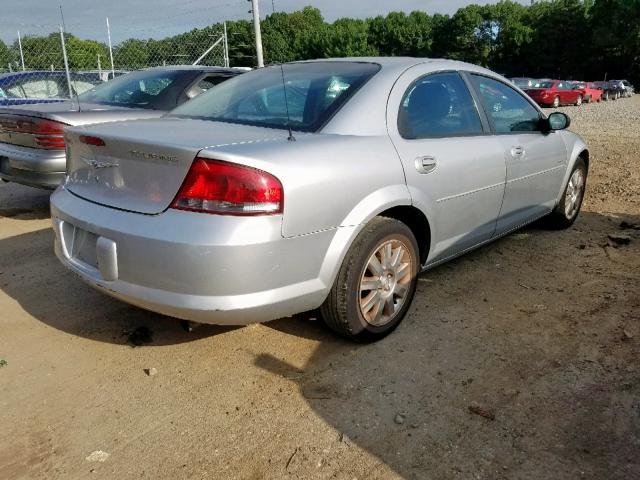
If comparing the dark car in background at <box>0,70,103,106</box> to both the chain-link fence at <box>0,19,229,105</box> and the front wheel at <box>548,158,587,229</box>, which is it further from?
the front wheel at <box>548,158,587,229</box>

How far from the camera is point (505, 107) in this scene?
4.21 m

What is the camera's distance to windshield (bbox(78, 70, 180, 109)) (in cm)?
600

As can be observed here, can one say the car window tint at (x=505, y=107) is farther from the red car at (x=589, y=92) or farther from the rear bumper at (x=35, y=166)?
the red car at (x=589, y=92)

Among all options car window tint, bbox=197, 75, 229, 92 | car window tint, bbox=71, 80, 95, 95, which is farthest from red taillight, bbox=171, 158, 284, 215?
car window tint, bbox=71, 80, 95, 95

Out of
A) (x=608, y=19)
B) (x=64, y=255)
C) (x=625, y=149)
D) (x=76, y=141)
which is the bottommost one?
(x=625, y=149)

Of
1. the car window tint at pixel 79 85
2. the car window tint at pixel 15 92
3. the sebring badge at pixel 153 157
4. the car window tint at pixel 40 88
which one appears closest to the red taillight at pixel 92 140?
the sebring badge at pixel 153 157

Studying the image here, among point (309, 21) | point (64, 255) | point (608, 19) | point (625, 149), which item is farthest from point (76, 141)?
point (309, 21)

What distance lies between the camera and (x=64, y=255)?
3.01 metres

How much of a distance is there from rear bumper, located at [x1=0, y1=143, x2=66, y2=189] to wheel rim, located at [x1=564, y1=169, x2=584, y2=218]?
4655 millimetres

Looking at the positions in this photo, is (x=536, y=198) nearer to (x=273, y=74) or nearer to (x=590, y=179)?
(x=273, y=74)

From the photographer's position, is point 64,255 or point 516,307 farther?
point 516,307

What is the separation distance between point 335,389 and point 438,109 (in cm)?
187

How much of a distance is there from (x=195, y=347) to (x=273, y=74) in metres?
1.86

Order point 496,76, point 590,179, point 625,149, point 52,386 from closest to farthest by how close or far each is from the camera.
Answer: point 52,386 < point 496,76 < point 590,179 < point 625,149
